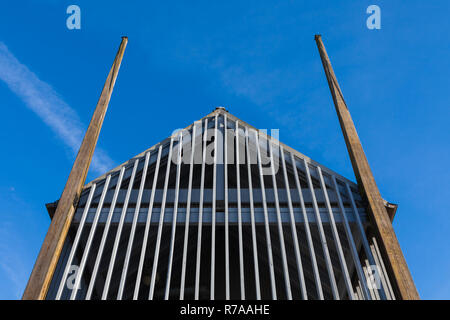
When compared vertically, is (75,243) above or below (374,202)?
below

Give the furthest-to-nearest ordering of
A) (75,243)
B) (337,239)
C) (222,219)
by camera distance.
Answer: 1. (222,219)
2. (75,243)
3. (337,239)

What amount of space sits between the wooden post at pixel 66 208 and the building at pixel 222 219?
0.03 metres

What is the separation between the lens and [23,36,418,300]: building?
33.0ft

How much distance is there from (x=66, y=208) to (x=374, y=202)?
29.3 ft

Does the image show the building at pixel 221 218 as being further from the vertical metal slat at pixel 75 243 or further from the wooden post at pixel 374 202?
the wooden post at pixel 374 202

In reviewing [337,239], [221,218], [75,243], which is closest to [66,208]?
[75,243]

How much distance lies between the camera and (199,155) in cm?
1363

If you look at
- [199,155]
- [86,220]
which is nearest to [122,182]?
[86,220]

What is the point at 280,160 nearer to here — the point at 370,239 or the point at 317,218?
the point at 317,218

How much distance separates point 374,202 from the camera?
1116 cm

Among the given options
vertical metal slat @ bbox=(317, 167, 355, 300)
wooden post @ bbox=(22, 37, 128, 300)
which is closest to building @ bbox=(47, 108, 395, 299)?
vertical metal slat @ bbox=(317, 167, 355, 300)

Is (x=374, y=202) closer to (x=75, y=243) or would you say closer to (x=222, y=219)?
(x=222, y=219)

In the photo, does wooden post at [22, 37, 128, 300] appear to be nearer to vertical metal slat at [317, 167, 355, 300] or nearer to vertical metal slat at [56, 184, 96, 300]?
vertical metal slat at [56, 184, 96, 300]

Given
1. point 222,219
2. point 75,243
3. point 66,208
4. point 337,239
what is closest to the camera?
point 337,239
